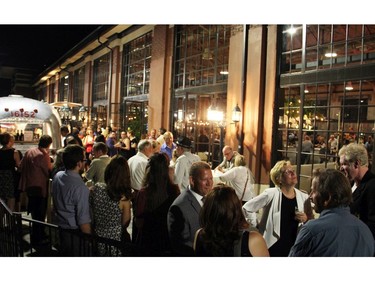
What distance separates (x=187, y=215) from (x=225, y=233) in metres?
0.81

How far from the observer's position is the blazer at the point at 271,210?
4086 millimetres

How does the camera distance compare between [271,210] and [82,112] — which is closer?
[271,210]

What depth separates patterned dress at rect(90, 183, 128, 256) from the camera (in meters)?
4.18

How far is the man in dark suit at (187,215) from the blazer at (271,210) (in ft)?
3.02

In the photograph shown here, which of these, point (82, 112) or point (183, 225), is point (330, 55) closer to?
point (183, 225)

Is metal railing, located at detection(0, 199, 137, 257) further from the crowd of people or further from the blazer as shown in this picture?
the blazer

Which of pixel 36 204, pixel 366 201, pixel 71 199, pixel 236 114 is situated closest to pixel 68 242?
pixel 71 199

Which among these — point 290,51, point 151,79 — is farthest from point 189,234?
point 151,79

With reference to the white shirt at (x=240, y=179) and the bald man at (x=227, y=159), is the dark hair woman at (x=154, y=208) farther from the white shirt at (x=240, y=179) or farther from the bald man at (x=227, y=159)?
the bald man at (x=227, y=159)

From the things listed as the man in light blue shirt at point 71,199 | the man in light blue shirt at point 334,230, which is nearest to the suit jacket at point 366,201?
the man in light blue shirt at point 334,230

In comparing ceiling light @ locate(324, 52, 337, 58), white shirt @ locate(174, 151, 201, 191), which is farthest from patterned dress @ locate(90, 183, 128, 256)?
ceiling light @ locate(324, 52, 337, 58)

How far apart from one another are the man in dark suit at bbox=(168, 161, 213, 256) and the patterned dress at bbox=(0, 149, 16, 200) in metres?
4.83

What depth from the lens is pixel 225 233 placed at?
2561 millimetres

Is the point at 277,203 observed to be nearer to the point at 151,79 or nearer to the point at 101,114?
the point at 151,79
